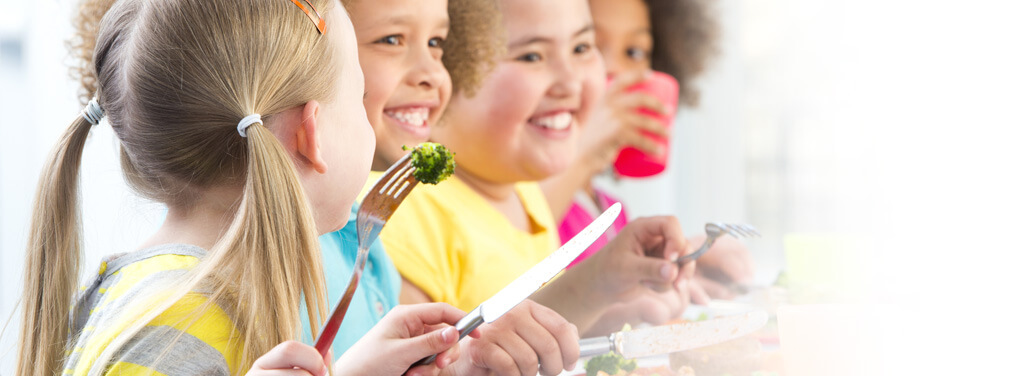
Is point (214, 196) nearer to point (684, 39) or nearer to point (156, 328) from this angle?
point (156, 328)

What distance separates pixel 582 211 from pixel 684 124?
1.27 feet

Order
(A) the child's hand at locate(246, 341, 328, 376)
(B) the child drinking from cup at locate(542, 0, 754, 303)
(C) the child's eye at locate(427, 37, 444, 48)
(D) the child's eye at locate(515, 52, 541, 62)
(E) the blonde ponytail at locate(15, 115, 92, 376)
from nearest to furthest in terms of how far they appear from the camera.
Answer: (A) the child's hand at locate(246, 341, 328, 376)
(E) the blonde ponytail at locate(15, 115, 92, 376)
(C) the child's eye at locate(427, 37, 444, 48)
(D) the child's eye at locate(515, 52, 541, 62)
(B) the child drinking from cup at locate(542, 0, 754, 303)

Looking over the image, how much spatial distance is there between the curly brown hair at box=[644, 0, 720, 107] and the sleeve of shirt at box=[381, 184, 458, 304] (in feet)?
1.61

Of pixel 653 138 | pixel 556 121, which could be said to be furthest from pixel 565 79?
pixel 653 138

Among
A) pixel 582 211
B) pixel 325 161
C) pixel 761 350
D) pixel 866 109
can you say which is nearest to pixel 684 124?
pixel 582 211

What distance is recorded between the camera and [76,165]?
1.48ft

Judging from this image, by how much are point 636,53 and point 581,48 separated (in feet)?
0.92

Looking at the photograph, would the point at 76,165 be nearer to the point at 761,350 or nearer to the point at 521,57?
the point at 521,57

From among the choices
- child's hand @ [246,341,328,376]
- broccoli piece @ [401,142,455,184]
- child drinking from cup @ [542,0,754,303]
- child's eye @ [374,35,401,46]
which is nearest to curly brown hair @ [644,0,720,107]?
child drinking from cup @ [542,0,754,303]

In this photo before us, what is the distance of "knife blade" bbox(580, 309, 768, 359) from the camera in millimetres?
496

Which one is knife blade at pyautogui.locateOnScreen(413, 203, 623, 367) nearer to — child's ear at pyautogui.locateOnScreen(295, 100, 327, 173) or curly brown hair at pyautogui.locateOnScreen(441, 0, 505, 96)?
child's ear at pyautogui.locateOnScreen(295, 100, 327, 173)

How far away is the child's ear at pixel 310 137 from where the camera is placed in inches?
16.3

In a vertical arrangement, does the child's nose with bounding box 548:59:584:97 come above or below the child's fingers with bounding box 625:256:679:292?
above

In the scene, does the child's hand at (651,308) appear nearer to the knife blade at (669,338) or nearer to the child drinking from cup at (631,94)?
the knife blade at (669,338)
